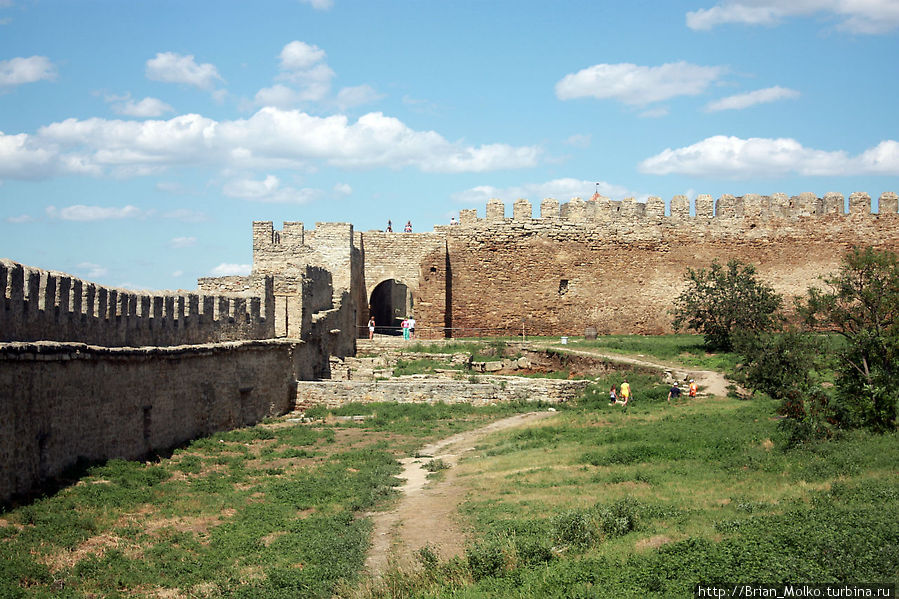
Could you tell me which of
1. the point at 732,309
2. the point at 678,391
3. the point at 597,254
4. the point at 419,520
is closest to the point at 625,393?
the point at 678,391

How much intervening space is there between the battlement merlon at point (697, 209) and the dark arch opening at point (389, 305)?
5.50m

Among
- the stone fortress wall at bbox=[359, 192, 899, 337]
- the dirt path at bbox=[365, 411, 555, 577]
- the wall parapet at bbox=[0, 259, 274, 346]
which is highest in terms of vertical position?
the stone fortress wall at bbox=[359, 192, 899, 337]

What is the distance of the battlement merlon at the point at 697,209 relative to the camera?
96.7ft

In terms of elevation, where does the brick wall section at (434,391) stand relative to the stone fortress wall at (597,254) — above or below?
below

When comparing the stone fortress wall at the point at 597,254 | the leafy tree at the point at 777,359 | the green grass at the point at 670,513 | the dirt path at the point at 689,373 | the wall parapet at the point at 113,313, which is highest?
the stone fortress wall at the point at 597,254

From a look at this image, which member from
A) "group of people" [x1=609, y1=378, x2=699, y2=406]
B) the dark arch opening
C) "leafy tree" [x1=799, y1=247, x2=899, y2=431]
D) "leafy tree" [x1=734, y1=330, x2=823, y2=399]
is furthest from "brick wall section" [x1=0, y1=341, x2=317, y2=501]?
the dark arch opening

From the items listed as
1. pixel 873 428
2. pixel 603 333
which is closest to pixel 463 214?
pixel 603 333

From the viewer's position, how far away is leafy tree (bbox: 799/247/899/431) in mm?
12188

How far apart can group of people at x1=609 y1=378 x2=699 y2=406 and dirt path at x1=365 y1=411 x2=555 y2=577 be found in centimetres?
498

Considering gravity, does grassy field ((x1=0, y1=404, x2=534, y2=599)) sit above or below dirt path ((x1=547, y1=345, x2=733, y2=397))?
below

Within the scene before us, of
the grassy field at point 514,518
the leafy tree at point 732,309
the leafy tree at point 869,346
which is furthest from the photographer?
the leafy tree at point 732,309

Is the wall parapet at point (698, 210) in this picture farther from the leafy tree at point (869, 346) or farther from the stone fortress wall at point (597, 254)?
the leafy tree at point (869, 346)

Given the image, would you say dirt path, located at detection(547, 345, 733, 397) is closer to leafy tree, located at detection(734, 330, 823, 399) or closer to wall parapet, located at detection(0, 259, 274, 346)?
leafy tree, located at detection(734, 330, 823, 399)

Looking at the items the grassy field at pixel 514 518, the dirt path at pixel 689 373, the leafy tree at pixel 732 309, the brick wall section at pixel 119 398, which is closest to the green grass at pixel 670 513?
the grassy field at pixel 514 518
